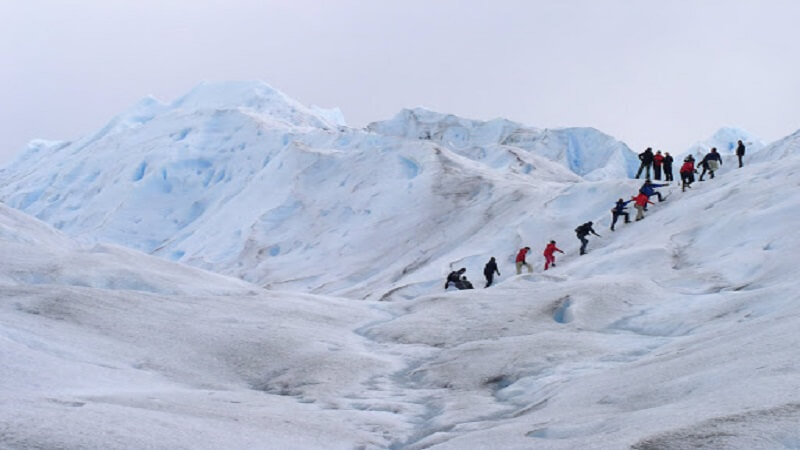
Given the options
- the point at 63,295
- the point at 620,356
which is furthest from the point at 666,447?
the point at 63,295

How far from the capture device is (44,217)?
6078cm

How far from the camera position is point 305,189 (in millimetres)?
46531

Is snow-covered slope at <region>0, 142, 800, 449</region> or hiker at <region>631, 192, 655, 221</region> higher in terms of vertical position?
hiker at <region>631, 192, 655, 221</region>

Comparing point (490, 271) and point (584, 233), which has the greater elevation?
point (584, 233)

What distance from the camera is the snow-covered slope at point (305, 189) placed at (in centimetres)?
3459

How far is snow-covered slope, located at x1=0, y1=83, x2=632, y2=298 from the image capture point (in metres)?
34.6

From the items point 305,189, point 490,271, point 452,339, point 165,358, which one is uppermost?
point 305,189

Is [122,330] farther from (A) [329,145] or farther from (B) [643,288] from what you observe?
(A) [329,145]

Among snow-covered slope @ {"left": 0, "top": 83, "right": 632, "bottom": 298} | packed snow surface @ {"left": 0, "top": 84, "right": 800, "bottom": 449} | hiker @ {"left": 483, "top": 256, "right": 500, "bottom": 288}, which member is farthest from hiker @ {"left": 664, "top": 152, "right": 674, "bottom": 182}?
hiker @ {"left": 483, "top": 256, "right": 500, "bottom": 288}

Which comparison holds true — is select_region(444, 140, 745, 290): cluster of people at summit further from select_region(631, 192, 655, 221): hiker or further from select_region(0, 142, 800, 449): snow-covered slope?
select_region(0, 142, 800, 449): snow-covered slope

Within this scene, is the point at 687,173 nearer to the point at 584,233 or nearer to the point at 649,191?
the point at 649,191

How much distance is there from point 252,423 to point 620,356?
5.59 meters

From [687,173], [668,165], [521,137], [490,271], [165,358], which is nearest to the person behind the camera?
[165,358]

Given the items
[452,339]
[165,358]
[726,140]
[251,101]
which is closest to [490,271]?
[452,339]
